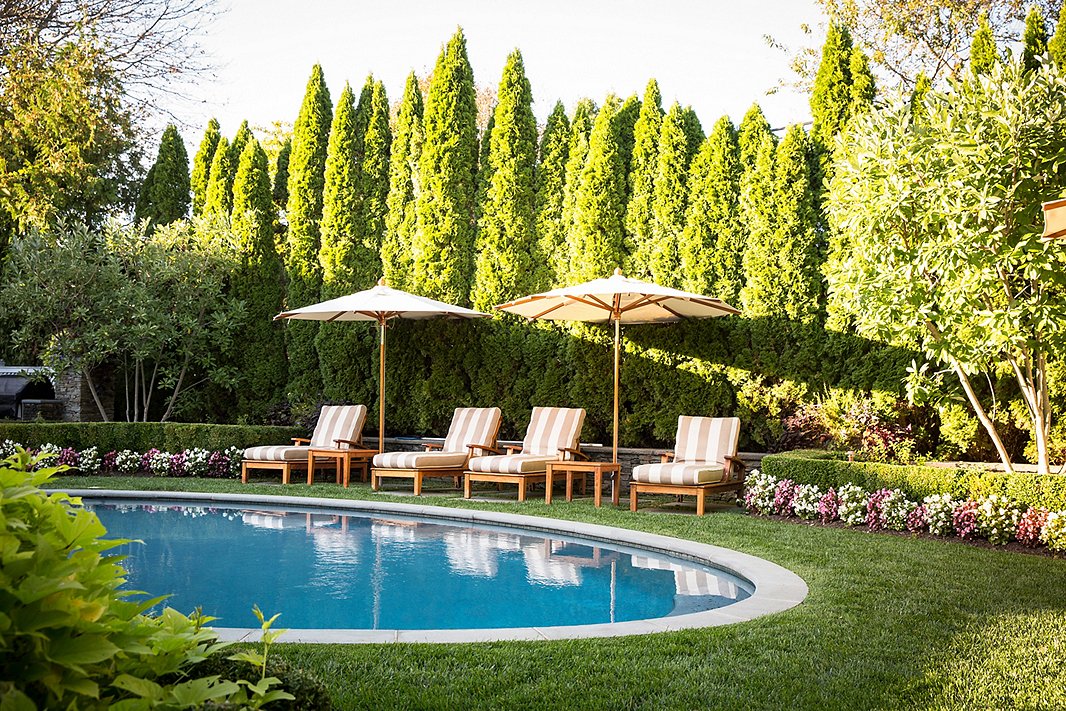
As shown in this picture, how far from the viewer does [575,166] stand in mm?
13617

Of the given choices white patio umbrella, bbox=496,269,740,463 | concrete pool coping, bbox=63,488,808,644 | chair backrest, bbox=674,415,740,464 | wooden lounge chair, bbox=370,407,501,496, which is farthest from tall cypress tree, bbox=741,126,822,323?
concrete pool coping, bbox=63,488,808,644

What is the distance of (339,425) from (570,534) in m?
5.45

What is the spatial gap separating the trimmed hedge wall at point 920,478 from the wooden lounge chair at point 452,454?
374 centimetres

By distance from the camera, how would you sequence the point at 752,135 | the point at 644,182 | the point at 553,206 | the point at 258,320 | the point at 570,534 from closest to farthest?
the point at 570,534, the point at 752,135, the point at 644,182, the point at 553,206, the point at 258,320

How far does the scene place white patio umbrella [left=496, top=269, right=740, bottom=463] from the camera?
10758 mm

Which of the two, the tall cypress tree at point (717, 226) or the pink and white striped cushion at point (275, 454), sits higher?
→ the tall cypress tree at point (717, 226)

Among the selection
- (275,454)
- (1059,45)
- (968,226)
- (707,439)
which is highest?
(1059,45)

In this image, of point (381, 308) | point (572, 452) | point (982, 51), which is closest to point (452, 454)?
point (572, 452)

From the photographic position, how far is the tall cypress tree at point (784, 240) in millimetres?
11859

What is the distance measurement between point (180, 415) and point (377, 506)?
24.0 ft

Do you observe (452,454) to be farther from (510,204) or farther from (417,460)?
(510,204)

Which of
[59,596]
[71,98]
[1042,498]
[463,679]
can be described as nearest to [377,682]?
[463,679]

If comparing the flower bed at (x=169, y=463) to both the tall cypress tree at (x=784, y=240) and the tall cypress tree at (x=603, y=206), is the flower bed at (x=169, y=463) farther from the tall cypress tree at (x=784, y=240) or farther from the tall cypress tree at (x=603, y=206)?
the tall cypress tree at (x=784, y=240)

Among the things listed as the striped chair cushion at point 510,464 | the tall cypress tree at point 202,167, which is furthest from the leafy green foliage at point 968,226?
the tall cypress tree at point 202,167
